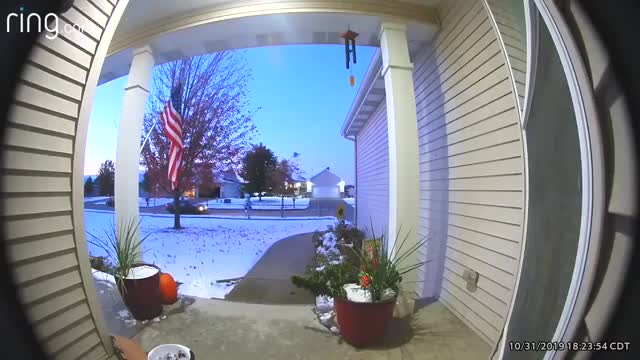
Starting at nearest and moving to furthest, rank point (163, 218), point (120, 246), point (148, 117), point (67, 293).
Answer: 1. point (67, 293)
2. point (120, 246)
3. point (148, 117)
4. point (163, 218)

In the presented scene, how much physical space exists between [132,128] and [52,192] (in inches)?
78.9

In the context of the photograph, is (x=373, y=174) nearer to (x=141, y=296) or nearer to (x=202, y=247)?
(x=202, y=247)

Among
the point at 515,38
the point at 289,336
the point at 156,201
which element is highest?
the point at 515,38

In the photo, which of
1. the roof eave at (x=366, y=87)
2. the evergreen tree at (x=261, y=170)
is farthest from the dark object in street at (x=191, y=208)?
the roof eave at (x=366, y=87)

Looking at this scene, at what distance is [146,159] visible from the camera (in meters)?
5.84

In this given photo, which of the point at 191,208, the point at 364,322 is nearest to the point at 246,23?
the point at 364,322

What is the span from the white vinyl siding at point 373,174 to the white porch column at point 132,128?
147 inches

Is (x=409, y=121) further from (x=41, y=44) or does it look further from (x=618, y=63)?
(x=41, y=44)

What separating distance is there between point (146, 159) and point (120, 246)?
4094mm

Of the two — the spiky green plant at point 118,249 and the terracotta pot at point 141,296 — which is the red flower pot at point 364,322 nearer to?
the terracotta pot at point 141,296

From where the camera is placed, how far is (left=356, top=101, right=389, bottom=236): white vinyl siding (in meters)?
5.76

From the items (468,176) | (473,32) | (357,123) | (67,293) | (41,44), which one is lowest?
(67,293)

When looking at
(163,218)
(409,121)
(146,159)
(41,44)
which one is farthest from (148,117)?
(409,121)

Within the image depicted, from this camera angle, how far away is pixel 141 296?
2.38 meters
